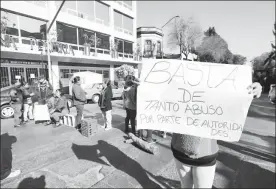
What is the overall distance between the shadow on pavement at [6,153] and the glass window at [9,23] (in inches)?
430

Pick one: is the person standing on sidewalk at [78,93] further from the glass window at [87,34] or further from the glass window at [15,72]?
the glass window at [87,34]

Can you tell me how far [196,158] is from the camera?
62.6 inches

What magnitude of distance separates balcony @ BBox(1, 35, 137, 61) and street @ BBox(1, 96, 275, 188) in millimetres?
9937

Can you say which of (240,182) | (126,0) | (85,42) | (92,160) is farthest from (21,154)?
(126,0)

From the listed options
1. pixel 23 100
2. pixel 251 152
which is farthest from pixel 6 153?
pixel 251 152

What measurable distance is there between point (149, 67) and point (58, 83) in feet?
54.6

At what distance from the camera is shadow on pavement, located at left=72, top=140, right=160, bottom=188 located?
10.1ft

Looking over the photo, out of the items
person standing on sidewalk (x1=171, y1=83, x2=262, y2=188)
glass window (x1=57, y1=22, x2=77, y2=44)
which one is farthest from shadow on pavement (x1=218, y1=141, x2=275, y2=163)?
glass window (x1=57, y1=22, x2=77, y2=44)

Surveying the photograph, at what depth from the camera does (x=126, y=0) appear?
2439cm

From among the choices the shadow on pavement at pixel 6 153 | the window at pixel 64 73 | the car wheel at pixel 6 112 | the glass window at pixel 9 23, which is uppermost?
the glass window at pixel 9 23

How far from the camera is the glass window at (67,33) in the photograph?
16.7m

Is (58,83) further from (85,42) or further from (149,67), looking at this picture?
(149,67)

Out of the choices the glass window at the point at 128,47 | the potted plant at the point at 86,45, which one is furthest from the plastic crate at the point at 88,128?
the glass window at the point at 128,47

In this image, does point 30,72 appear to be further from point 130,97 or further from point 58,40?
point 130,97
